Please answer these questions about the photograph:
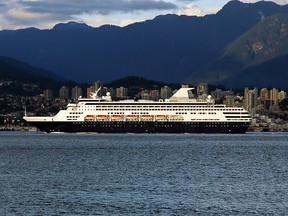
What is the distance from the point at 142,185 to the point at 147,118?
331 ft

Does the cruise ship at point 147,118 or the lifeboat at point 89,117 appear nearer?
the cruise ship at point 147,118

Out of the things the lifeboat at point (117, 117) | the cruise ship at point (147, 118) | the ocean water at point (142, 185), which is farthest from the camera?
the lifeboat at point (117, 117)

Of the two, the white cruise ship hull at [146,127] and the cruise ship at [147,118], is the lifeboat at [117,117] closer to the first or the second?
the cruise ship at [147,118]

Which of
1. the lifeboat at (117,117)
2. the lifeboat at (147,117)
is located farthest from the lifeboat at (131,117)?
the lifeboat at (147,117)

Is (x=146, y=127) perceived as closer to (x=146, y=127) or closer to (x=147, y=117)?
(x=146, y=127)

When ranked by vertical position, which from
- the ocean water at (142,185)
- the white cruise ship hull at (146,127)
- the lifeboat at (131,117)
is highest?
the lifeboat at (131,117)

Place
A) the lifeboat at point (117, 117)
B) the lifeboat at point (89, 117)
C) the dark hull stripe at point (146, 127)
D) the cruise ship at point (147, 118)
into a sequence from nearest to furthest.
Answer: the cruise ship at point (147, 118) → the lifeboat at point (89, 117) → the dark hull stripe at point (146, 127) → the lifeboat at point (117, 117)

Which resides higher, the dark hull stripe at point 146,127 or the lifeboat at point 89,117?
the lifeboat at point 89,117

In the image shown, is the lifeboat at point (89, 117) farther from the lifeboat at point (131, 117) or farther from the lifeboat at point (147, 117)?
the lifeboat at point (147, 117)

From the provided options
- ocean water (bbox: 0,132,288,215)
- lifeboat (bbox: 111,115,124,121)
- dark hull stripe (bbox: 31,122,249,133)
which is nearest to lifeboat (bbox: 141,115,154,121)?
dark hull stripe (bbox: 31,122,249,133)

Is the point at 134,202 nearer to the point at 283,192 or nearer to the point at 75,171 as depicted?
the point at 283,192

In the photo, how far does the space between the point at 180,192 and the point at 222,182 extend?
20.5 feet

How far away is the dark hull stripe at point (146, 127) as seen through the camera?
15462 centimetres

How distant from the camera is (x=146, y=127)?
15562cm
